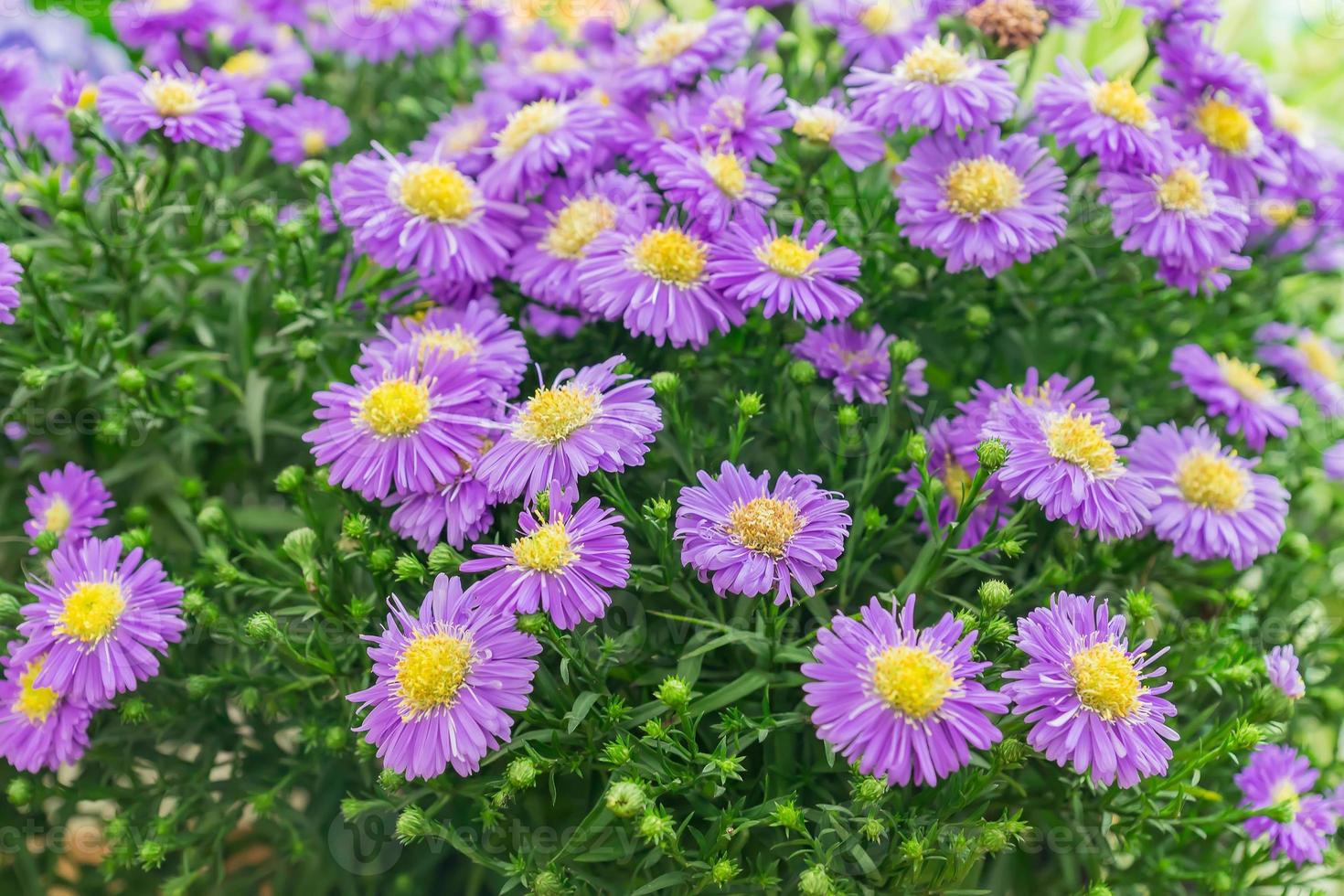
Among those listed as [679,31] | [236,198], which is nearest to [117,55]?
[236,198]

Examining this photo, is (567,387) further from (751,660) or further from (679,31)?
(679,31)

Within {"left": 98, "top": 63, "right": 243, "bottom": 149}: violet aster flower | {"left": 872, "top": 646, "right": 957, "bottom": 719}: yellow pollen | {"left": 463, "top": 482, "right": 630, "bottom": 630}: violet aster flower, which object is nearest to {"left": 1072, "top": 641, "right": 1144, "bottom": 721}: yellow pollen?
{"left": 872, "top": 646, "right": 957, "bottom": 719}: yellow pollen

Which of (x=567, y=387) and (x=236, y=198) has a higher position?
(x=567, y=387)

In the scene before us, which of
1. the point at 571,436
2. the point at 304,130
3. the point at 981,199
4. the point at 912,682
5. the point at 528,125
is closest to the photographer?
the point at 912,682

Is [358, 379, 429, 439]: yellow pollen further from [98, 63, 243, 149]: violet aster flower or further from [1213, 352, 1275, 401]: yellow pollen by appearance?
[1213, 352, 1275, 401]: yellow pollen

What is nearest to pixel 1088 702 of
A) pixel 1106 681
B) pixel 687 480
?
pixel 1106 681

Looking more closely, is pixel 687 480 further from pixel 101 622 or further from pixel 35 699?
pixel 35 699
